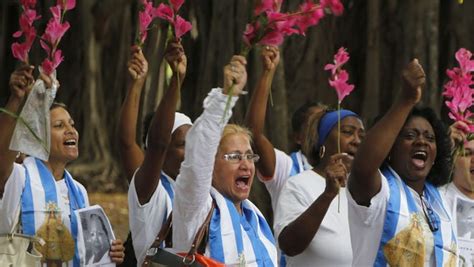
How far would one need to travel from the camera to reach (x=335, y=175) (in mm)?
6242

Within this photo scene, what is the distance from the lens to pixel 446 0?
36.3ft

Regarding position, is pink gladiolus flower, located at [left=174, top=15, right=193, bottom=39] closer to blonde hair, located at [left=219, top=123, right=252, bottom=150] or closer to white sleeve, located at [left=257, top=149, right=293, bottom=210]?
blonde hair, located at [left=219, top=123, right=252, bottom=150]

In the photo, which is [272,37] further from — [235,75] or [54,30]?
[54,30]

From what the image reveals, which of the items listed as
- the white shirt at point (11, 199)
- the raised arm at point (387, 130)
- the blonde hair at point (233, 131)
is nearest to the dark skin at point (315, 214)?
the raised arm at point (387, 130)

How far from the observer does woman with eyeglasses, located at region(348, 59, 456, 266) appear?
5895mm

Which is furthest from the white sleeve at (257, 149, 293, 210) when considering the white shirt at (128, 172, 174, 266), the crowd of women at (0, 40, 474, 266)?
the white shirt at (128, 172, 174, 266)

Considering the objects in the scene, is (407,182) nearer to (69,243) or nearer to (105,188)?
(69,243)

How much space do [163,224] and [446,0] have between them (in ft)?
17.9

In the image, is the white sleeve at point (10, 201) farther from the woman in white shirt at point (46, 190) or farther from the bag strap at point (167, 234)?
the bag strap at point (167, 234)

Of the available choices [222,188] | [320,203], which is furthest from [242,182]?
[320,203]

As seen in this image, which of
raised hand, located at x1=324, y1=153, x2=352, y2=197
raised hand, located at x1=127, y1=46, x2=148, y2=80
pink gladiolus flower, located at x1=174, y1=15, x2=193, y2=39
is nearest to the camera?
pink gladiolus flower, located at x1=174, y1=15, x2=193, y2=39

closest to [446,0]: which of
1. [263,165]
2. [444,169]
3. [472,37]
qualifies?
[472,37]

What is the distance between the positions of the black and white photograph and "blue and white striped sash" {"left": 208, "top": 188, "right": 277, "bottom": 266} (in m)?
0.88

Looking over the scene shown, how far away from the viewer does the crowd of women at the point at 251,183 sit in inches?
226
